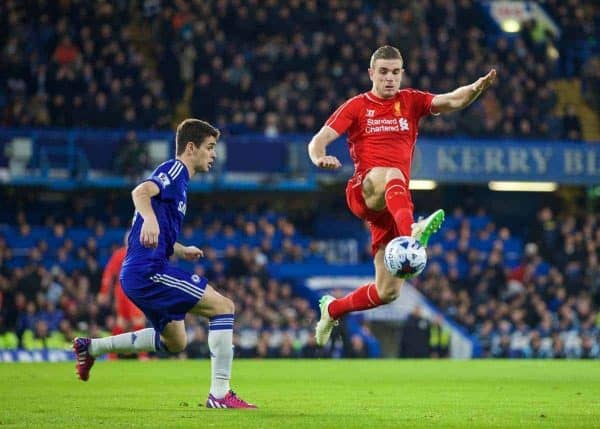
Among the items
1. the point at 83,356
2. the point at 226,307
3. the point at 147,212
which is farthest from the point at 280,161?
the point at 147,212

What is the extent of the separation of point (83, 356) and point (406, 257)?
8.85ft

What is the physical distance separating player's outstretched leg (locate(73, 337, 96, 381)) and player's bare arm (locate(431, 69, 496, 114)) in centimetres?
374

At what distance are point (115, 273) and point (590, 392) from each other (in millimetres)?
8750

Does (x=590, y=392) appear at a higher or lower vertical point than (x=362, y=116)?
lower

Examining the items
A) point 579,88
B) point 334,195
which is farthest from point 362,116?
point 579,88

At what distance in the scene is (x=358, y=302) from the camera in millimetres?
11930

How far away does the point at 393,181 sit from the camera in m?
10.9

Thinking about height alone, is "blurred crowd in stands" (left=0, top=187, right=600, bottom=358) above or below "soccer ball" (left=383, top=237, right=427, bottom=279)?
below

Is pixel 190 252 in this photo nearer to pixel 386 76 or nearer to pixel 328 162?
pixel 328 162

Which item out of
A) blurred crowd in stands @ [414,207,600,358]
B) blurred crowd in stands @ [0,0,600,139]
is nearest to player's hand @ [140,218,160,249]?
blurred crowd in stands @ [414,207,600,358]

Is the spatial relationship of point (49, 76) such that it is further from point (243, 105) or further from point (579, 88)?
point (579, 88)

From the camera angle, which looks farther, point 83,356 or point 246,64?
point 246,64

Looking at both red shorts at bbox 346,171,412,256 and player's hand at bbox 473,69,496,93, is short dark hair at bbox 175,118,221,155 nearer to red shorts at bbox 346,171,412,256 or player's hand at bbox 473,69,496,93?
red shorts at bbox 346,171,412,256

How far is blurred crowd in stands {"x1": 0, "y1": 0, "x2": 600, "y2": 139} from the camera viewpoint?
27.0 m
